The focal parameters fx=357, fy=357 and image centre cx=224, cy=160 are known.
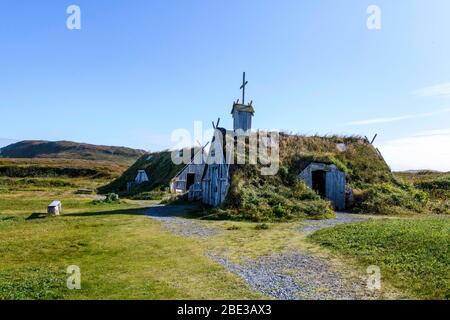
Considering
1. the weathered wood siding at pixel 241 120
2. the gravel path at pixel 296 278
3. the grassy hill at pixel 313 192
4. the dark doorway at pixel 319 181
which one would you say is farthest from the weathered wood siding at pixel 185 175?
the gravel path at pixel 296 278

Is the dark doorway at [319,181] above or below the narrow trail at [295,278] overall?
above

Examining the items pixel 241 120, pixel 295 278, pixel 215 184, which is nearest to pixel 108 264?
pixel 295 278

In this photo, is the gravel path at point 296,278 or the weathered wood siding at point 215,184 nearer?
the gravel path at point 296,278

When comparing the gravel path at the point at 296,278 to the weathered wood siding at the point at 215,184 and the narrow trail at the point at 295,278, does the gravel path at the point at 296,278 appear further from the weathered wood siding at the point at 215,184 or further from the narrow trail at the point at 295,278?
the weathered wood siding at the point at 215,184

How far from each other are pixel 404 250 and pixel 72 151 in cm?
17424

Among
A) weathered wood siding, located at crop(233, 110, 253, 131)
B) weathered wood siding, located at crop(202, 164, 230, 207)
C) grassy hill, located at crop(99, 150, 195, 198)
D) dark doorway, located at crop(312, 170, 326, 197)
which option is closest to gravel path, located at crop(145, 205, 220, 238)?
weathered wood siding, located at crop(202, 164, 230, 207)

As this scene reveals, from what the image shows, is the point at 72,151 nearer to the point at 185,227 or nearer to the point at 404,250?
the point at 185,227

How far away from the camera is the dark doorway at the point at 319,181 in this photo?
3070 centimetres

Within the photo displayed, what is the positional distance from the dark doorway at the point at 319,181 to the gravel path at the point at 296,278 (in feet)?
60.5

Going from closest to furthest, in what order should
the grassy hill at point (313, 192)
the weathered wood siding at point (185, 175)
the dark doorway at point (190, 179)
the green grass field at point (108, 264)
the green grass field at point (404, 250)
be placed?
the green grass field at point (108, 264) → the green grass field at point (404, 250) → the grassy hill at point (313, 192) → the weathered wood siding at point (185, 175) → the dark doorway at point (190, 179)

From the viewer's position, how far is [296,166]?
1148 inches
